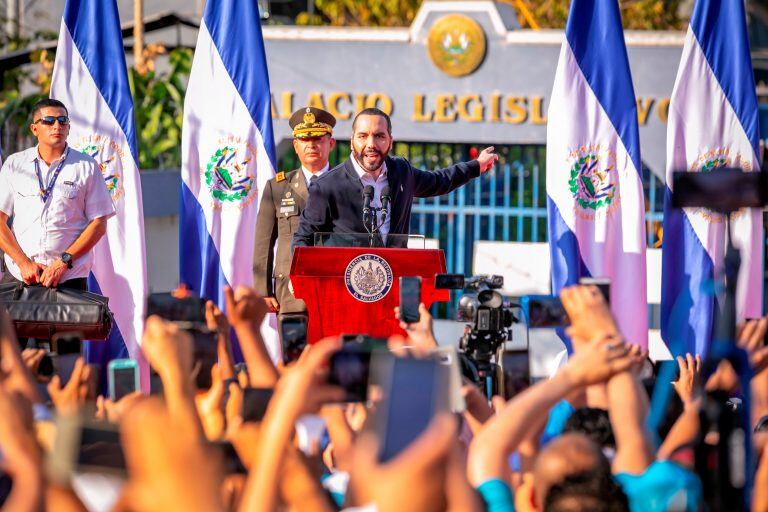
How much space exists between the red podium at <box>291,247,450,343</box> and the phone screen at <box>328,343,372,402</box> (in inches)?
106

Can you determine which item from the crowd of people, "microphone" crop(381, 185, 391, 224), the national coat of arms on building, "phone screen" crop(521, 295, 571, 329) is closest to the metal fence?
the national coat of arms on building

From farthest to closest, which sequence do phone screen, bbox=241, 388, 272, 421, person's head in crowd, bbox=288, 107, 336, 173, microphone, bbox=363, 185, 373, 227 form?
person's head in crowd, bbox=288, 107, 336, 173 < microphone, bbox=363, 185, 373, 227 < phone screen, bbox=241, 388, 272, 421

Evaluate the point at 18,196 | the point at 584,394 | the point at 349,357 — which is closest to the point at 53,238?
the point at 18,196

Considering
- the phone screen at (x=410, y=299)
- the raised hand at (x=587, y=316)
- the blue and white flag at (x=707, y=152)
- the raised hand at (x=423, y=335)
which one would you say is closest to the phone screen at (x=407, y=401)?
the raised hand at (x=587, y=316)

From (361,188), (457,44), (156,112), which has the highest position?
(457,44)

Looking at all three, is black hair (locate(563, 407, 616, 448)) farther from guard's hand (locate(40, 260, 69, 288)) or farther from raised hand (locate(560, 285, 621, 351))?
guard's hand (locate(40, 260, 69, 288))

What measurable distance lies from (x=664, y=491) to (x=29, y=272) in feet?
14.0

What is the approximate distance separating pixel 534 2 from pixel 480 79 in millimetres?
5973

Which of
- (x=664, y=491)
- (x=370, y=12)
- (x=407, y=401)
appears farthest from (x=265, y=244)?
(x=370, y=12)

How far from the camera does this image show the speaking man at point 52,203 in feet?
21.1

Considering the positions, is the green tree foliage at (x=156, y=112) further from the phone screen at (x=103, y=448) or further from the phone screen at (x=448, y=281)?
the phone screen at (x=103, y=448)

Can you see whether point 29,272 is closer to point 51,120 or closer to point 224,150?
point 51,120

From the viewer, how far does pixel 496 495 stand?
2570mm

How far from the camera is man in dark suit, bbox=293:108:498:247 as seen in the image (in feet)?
19.5
